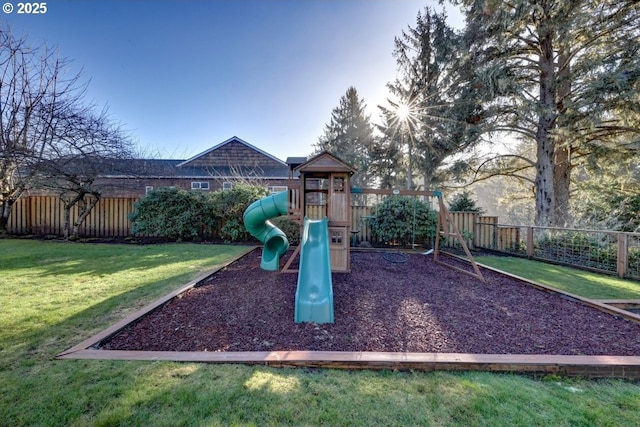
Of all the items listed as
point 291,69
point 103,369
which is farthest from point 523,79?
point 103,369

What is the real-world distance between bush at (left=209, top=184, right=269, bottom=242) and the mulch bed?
4908mm

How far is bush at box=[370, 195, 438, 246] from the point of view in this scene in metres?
8.92

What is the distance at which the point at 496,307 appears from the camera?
3.83 metres

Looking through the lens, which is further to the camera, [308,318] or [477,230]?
[477,230]

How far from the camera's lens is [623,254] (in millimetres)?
5996

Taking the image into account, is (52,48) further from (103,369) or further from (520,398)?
(520,398)

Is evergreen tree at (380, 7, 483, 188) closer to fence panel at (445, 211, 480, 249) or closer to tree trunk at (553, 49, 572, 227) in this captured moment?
tree trunk at (553, 49, 572, 227)

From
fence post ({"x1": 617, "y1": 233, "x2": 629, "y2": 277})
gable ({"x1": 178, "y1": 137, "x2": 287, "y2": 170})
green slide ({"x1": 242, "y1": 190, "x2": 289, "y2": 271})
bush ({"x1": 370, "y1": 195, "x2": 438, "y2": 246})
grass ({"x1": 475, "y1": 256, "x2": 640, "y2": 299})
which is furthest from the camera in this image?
gable ({"x1": 178, "y1": 137, "x2": 287, "y2": 170})

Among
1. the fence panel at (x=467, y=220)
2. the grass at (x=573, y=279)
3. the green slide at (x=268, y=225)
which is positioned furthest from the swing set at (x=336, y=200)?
the fence panel at (x=467, y=220)

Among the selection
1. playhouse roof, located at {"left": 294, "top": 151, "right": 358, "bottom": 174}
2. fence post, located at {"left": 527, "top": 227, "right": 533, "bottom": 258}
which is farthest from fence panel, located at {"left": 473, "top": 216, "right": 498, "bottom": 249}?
playhouse roof, located at {"left": 294, "top": 151, "right": 358, "bottom": 174}

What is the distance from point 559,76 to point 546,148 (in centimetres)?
255

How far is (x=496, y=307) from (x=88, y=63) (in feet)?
44.4

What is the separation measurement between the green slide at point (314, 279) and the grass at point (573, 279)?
4.52 m

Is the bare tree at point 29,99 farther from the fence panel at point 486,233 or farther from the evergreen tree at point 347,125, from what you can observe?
the evergreen tree at point 347,125
